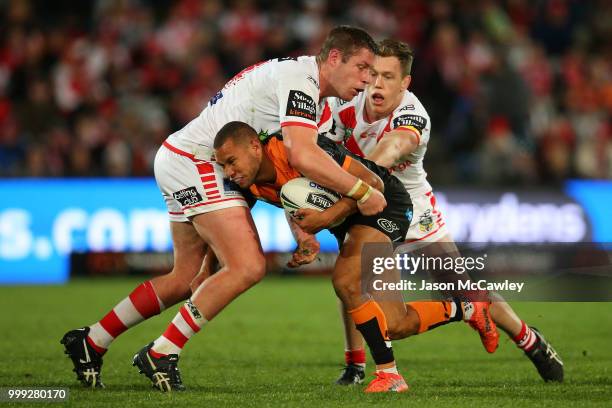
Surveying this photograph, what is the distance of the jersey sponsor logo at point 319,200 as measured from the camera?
6.71 metres

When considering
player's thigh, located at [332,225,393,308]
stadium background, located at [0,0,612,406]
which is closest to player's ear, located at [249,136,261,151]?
player's thigh, located at [332,225,393,308]

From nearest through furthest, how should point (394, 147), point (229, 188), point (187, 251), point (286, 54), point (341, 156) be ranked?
1. point (341, 156)
2. point (229, 188)
3. point (394, 147)
4. point (187, 251)
5. point (286, 54)

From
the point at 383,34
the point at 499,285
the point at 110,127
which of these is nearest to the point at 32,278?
the point at 110,127

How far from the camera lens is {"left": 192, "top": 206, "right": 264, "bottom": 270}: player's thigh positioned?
6875mm

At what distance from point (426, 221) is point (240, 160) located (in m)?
1.91

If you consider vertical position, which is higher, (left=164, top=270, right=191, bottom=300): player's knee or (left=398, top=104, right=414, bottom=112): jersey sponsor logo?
(left=398, top=104, right=414, bottom=112): jersey sponsor logo

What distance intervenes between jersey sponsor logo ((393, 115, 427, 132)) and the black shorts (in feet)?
2.12

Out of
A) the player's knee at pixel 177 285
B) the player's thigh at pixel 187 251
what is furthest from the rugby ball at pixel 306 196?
the player's knee at pixel 177 285

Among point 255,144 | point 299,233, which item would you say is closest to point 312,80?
point 255,144

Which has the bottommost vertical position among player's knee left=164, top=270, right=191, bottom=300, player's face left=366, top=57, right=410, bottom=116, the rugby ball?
player's knee left=164, top=270, right=191, bottom=300

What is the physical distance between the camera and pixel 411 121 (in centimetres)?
770

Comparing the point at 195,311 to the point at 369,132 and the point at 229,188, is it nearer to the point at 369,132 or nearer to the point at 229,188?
the point at 229,188

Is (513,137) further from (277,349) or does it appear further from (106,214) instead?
(277,349)

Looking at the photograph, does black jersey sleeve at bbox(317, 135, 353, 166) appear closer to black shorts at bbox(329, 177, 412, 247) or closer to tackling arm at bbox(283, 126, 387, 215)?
tackling arm at bbox(283, 126, 387, 215)
